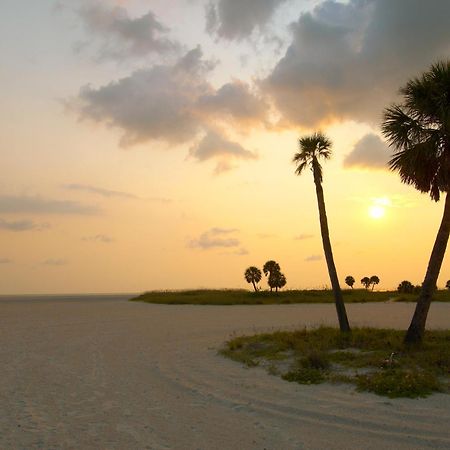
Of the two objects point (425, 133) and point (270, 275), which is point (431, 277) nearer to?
point (425, 133)

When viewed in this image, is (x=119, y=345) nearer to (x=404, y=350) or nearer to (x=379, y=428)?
(x=404, y=350)

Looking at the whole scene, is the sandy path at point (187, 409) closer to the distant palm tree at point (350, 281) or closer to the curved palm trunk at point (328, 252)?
the curved palm trunk at point (328, 252)

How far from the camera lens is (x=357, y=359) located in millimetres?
15875

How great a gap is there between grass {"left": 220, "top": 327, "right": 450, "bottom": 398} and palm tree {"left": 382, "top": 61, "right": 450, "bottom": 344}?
1.76m

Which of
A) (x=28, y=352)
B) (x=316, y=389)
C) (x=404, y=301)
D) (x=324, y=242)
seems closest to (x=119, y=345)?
(x=28, y=352)

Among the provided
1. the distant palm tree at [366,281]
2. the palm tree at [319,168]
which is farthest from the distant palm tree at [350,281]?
the palm tree at [319,168]

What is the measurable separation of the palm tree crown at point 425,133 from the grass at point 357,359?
19.9ft

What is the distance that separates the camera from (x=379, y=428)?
31.8 feet

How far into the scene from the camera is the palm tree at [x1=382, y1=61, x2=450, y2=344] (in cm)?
1764

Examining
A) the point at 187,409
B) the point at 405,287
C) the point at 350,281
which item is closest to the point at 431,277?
the point at 187,409

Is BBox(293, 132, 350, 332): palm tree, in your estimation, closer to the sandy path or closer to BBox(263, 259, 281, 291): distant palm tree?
the sandy path

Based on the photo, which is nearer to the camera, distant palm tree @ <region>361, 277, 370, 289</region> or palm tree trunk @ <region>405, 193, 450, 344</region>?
palm tree trunk @ <region>405, 193, 450, 344</region>

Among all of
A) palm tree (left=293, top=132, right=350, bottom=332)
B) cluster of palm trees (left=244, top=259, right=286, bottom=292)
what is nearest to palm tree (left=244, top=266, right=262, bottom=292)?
cluster of palm trees (left=244, top=259, right=286, bottom=292)

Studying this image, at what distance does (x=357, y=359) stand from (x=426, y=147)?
317 inches
